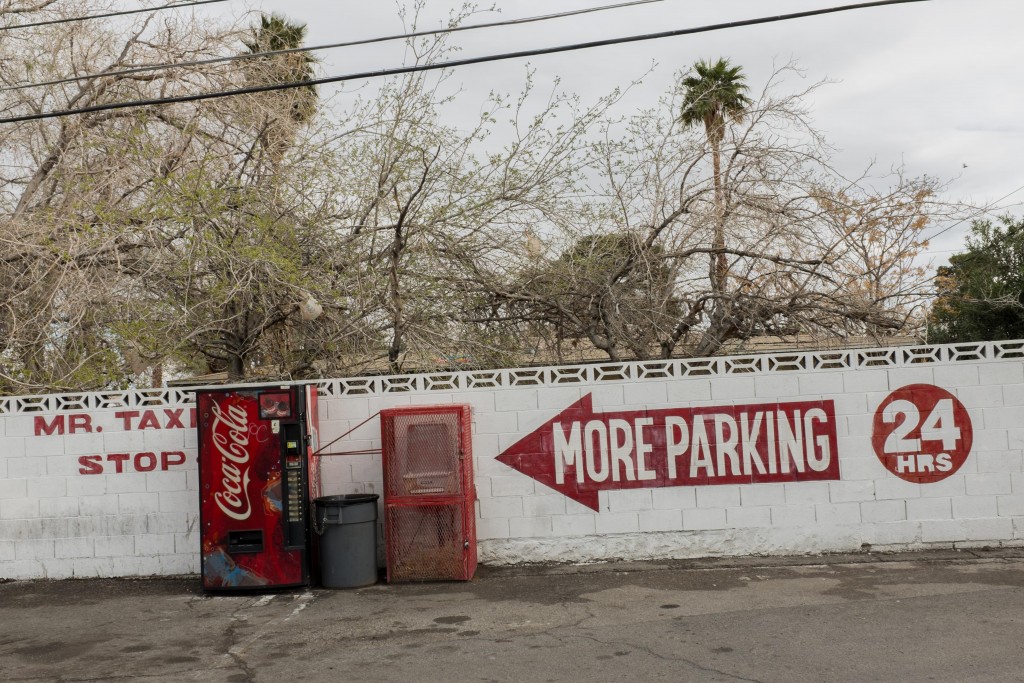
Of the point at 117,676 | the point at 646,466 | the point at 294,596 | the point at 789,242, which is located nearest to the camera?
Result: the point at 117,676

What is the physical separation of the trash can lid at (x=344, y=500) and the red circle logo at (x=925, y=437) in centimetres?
535

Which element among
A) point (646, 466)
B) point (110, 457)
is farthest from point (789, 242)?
point (110, 457)

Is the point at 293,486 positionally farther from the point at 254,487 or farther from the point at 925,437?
the point at 925,437

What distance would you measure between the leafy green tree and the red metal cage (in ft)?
26.0

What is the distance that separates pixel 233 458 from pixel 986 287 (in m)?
12.2

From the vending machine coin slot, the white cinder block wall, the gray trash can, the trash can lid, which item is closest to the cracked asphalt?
the gray trash can

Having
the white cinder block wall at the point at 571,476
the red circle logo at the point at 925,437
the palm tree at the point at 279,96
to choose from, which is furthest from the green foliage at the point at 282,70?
the red circle logo at the point at 925,437

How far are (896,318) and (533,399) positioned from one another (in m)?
5.36

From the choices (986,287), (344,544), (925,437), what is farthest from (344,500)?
(986,287)

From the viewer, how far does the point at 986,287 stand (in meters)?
14.3

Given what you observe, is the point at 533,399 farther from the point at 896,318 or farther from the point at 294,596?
the point at 896,318

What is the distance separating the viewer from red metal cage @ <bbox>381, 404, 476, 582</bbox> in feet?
28.5

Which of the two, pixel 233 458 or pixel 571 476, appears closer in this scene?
pixel 233 458

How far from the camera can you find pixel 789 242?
1145cm
